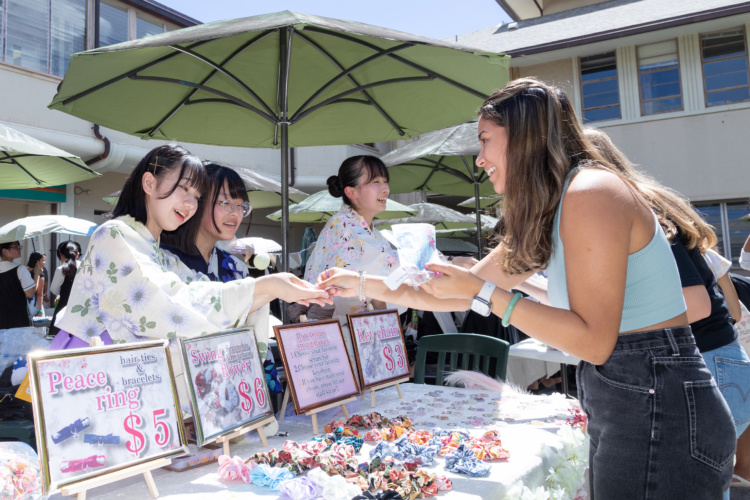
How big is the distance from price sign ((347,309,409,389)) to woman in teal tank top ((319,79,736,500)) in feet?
3.39

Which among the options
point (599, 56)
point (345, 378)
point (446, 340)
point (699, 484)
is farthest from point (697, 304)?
point (599, 56)

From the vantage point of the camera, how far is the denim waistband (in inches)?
50.8

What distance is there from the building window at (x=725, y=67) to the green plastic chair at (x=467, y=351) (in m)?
11.1

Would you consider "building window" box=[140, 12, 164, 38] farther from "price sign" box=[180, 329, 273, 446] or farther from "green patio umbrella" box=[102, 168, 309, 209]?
"price sign" box=[180, 329, 273, 446]

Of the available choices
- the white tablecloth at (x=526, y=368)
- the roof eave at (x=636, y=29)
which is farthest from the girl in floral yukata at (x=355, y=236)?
the roof eave at (x=636, y=29)

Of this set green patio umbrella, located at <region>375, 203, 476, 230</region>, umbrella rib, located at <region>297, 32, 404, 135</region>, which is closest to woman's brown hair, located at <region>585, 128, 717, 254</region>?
umbrella rib, located at <region>297, 32, 404, 135</region>

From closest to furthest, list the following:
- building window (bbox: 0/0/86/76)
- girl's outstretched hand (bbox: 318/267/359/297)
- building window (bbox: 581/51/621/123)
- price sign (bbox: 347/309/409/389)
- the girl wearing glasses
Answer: girl's outstretched hand (bbox: 318/267/359/297)
price sign (bbox: 347/309/409/389)
the girl wearing glasses
building window (bbox: 0/0/86/76)
building window (bbox: 581/51/621/123)

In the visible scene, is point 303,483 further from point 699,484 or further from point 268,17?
point 268,17

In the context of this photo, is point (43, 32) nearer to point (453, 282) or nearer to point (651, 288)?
point (453, 282)

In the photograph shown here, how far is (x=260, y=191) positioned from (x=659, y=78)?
9353 mm

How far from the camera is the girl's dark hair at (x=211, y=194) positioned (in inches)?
92.6

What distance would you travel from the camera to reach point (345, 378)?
215cm

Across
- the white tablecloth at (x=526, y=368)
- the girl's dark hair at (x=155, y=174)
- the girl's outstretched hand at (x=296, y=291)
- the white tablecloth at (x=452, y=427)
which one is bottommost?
the white tablecloth at (x=526, y=368)

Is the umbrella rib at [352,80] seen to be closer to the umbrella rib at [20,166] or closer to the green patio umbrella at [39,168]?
the green patio umbrella at [39,168]
